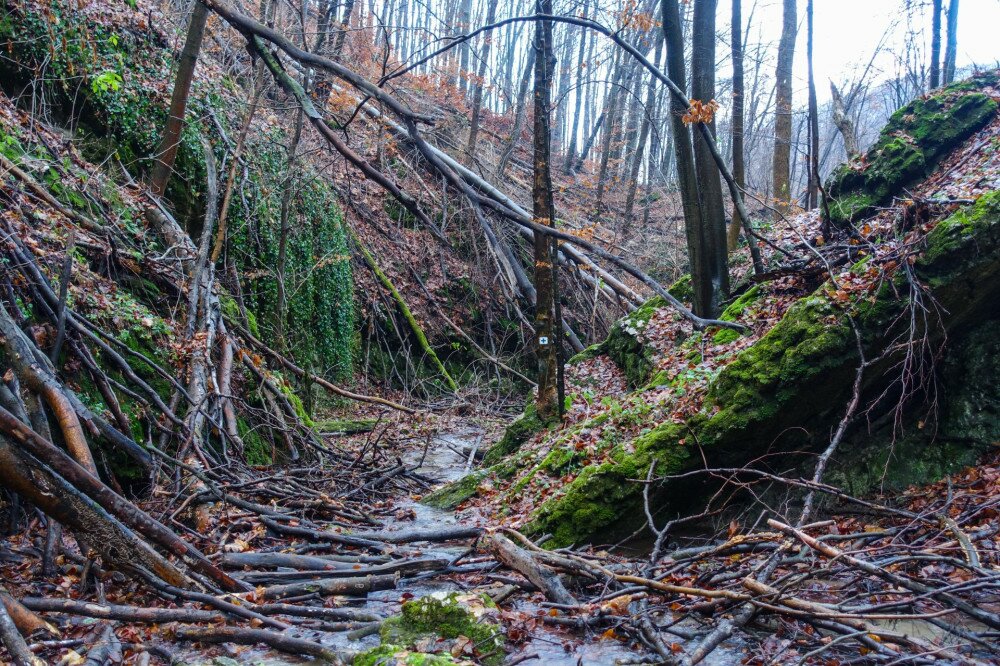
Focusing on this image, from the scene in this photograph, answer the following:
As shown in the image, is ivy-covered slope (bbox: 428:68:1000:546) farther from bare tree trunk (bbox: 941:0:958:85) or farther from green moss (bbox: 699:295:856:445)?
bare tree trunk (bbox: 941:0:958:85)

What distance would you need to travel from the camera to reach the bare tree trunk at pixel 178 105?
8.98m

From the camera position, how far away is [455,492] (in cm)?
831

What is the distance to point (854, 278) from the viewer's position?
6.08 m

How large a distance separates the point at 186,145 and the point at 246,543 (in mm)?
7669

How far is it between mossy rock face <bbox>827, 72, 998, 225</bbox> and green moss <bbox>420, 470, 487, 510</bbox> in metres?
5.89

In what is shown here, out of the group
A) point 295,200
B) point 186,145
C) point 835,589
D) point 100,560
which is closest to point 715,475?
point 835,589

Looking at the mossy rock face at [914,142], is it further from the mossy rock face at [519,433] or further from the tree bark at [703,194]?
the mossy rock face at [519,433]

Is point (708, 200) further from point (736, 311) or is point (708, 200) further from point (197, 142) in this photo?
point (197, 142)

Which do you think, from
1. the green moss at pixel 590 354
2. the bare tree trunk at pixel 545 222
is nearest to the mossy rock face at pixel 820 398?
the bare tree trunk at pixel 545 222

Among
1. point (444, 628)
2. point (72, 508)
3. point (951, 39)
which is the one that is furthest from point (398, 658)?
point (951, 39)

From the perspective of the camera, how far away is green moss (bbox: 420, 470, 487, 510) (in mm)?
8094

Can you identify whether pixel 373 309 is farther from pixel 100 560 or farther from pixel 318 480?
pixel 100 560

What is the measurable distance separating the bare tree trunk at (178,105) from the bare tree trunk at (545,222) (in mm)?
4796

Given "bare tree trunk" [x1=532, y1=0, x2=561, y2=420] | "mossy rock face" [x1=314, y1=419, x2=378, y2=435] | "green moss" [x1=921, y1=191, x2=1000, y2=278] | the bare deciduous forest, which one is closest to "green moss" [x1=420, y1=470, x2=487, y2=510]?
the bare deciduous forest
